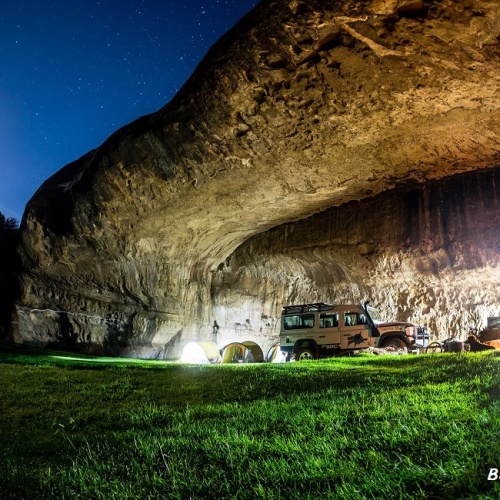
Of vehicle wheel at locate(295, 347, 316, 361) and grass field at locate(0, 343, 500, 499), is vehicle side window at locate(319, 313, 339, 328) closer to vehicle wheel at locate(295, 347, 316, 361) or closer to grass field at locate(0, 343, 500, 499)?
vehicle wheel at locate(295, 347, 316, 361)

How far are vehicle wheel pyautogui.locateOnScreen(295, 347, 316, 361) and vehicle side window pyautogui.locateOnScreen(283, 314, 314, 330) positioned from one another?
0.90 meters

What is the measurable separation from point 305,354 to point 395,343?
3.41 meters

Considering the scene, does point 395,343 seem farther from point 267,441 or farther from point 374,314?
point 267,441

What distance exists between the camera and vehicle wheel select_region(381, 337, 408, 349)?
642 inches

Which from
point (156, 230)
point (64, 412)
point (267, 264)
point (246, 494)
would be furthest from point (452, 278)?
point (246, 494)

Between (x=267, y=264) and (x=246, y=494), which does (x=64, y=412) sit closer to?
(x=246, y=494)

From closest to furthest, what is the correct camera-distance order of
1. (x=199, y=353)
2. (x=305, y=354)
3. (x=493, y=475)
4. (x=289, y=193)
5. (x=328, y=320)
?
1. (x=493, y=475)
2. (x=289, y=193)
3. (x=328, y=320)
4. (x=305, y=354)
5. (x=199, y=353)

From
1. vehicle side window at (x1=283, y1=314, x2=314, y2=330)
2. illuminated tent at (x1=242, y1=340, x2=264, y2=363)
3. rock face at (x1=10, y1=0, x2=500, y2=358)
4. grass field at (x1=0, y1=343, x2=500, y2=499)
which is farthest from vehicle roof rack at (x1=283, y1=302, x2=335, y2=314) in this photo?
grass field at (x1=0, y1=343, x2=500, y2=499)

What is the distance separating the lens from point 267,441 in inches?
154

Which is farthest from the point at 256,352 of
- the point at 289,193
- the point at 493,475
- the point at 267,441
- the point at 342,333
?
the point at 493,475

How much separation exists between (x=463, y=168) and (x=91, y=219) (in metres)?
13.7

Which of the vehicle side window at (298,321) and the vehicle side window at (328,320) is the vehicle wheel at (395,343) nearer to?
the vehicle side window at (328,320)

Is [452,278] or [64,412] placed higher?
[452,278]

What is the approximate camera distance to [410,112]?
10.9m
